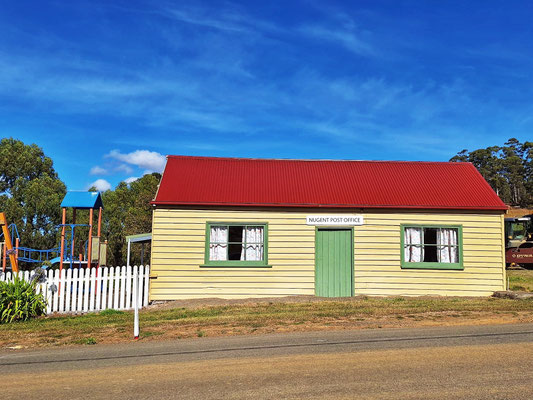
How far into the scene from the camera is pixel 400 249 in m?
14.6

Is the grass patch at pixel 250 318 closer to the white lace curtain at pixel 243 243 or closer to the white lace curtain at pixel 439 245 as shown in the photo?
the white lace curtain at pixel 439 245

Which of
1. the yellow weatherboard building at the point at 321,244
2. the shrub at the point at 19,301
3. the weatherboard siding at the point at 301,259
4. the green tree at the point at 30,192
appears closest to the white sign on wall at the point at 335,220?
the yellow weatherboard building at the point at 321,244

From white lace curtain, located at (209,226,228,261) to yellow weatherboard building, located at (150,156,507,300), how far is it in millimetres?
33

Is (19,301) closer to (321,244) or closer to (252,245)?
(252,245)

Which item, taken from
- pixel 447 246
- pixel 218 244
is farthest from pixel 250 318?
pixel 447 246

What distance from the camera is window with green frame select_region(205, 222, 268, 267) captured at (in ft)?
47.2

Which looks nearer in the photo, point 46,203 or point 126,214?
point 46,203

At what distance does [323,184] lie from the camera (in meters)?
16.0

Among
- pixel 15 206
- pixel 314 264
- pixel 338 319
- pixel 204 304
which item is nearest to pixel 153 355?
pixel 338 319

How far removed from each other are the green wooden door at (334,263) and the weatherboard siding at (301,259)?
0.66ft

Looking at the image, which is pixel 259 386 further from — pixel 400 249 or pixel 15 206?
pixel 15 206

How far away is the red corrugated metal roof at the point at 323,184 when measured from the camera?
581 inches

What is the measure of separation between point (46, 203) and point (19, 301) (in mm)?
25392

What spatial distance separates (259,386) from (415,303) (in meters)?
8.23
